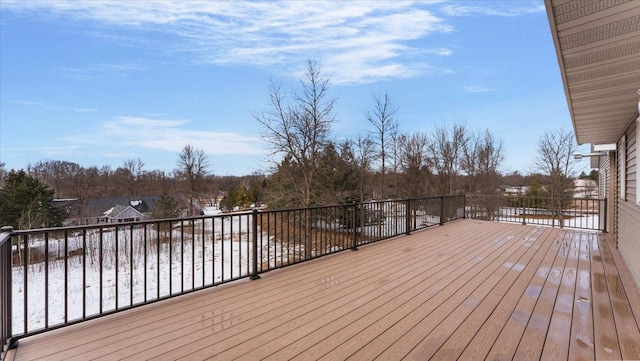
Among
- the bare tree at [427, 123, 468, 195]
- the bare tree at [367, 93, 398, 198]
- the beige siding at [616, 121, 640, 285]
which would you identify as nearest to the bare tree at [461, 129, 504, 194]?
the bare tree at [427, 123, 468, 195]

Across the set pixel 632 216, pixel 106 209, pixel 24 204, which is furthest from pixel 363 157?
pixel 106 209

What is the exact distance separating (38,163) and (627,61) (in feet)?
101

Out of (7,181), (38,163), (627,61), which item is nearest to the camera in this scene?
(627,61)

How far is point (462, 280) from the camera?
3.38m

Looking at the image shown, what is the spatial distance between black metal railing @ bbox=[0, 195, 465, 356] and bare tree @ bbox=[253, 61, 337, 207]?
3116mm

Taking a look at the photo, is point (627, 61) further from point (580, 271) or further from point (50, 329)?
point (50, 329)

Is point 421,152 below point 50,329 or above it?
above

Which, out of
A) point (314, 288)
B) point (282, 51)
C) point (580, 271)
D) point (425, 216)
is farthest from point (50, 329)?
point (282, 51)

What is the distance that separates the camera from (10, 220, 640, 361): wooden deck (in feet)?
6.23

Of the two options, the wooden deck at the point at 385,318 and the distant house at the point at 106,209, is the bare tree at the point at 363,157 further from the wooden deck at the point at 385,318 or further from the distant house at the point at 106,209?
the distant house at the point at 106,209

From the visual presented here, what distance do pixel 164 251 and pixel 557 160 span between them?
800 inches

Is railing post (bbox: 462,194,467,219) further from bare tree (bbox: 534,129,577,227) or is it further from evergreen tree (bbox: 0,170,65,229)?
evergreen tree (bbox: 0,170,65,229)

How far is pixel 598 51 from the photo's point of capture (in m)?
2.23

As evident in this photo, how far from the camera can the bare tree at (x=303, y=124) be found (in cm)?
1092
